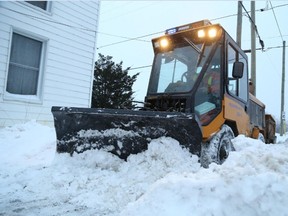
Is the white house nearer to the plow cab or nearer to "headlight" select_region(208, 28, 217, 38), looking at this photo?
the plow cab

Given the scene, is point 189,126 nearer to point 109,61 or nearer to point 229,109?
point 229,109

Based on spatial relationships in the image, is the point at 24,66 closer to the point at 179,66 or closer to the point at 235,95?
the point at 179,66

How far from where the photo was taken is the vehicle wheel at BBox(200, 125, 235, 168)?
4.03 meters

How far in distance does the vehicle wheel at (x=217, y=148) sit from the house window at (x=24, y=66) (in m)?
5.64

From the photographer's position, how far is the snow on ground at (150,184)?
7.88 feet

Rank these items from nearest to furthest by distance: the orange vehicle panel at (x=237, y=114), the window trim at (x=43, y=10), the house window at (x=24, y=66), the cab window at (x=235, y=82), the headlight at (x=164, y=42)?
the orange vehicle panel at (x=237, y=114) → the cab window at (x=235, y=82) → the headlight at (x=164, y=42) → the house window at (x=24, y=66) → the window trim at (x=43, y=10)

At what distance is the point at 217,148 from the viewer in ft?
13.9

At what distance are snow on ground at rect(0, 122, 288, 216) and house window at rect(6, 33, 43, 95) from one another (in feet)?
10.1

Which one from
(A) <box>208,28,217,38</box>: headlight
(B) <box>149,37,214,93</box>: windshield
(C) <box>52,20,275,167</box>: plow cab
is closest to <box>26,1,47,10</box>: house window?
(C) <box>52,20,275,167</box>: plow cab

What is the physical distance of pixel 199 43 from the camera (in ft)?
16.5

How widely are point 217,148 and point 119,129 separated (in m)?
1.45

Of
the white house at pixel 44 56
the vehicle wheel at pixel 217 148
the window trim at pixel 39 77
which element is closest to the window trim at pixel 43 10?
the white house at pixel 44 56

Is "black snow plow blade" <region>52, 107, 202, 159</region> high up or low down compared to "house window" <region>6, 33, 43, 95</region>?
down

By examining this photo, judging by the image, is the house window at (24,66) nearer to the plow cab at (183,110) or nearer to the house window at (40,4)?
the house window at (40,4)
